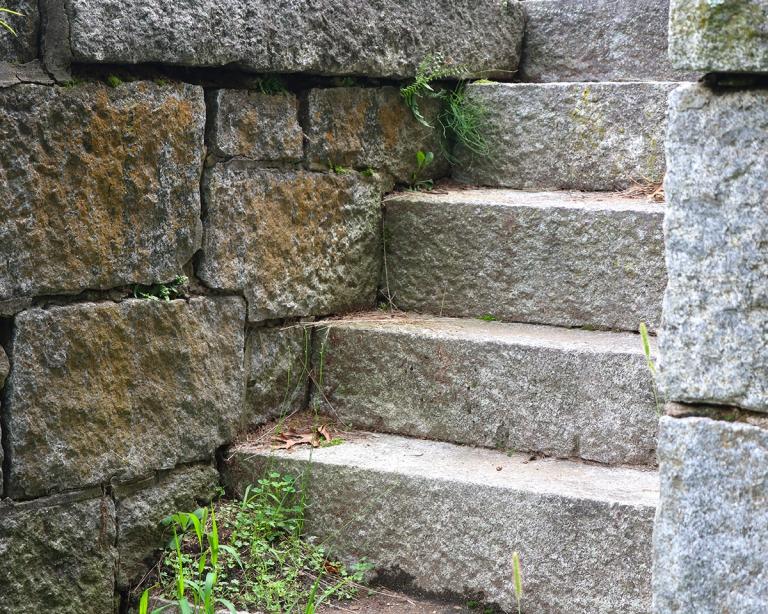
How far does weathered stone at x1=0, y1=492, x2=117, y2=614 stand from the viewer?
88.6 inches

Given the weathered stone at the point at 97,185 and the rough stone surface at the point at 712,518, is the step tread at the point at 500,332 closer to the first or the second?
the weathered stone at the point at 97,185

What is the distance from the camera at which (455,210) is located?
10.5 ft

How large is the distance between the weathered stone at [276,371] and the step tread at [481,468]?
0.15m

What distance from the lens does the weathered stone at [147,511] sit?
2523 mm

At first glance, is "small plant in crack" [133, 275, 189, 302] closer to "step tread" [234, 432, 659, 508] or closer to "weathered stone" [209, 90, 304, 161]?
"weathered stone" [209, 90, 304, 161]

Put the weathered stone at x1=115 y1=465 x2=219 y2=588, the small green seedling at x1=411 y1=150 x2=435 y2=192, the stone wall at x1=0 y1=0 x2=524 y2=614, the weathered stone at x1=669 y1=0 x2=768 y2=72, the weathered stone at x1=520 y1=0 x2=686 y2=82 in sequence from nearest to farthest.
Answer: the weathered stone at x1=669 y1=0 x2=768 y2=72
the stone wall at x1=0 y1=0 x2=524 y2=614
the weathered stone at x1=115 y1=465 x2=219 y2=588
the small green seedling at x1=411 y1=150 x2=435 y2=192
the weathered stone at x1=520 y1=0 x2=686 y2=82

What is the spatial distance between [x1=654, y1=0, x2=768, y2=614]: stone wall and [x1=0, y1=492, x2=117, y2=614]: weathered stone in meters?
1.45

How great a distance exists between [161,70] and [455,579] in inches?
58.9

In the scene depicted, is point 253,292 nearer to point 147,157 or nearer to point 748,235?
point 147,157

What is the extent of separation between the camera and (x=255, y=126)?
2.81 meters

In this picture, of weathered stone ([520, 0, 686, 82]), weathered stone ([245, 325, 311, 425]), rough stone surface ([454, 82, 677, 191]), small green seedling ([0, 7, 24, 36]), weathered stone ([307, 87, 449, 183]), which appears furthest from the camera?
weathered stone ([520, 0, 686, 82])

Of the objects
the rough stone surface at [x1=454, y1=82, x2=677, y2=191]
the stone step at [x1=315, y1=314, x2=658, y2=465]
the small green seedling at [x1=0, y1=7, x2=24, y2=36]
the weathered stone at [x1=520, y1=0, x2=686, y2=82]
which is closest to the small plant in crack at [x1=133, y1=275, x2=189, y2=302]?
the stone step at [x1=315, y1=314, x2=658, y2=465]

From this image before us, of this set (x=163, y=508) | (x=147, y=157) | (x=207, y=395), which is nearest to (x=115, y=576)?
(x=163, y=508)

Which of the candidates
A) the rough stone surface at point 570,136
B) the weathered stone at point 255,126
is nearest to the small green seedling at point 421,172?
the rough stone surface at point 570,136
